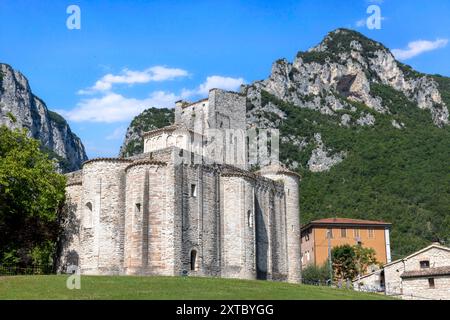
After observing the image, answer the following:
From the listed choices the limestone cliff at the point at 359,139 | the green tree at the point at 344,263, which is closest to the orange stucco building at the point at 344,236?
the limestone cliff at the point at 359,139

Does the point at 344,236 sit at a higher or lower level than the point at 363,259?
higher

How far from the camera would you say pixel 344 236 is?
92250 mm

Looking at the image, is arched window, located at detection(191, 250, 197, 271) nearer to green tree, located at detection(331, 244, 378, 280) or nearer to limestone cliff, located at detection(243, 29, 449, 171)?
green tree, located at detection(331, 244, 378, 280)

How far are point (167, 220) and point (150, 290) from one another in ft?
43.9

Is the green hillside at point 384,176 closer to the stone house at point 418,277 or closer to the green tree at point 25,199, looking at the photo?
the stone house at point 418,277

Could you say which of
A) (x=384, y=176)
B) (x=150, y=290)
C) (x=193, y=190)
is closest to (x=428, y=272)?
(x=193, y=190)

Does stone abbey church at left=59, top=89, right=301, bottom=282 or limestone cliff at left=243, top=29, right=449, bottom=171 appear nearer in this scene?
stone abbey church at left=59, top=89, right=301, bottom=282

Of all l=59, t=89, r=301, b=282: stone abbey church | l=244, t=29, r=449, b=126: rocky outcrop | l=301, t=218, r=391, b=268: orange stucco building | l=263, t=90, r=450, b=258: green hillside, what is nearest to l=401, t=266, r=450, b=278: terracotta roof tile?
l=59, t=89, r=301, b=282: stone abbey church

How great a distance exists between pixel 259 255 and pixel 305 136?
326ft

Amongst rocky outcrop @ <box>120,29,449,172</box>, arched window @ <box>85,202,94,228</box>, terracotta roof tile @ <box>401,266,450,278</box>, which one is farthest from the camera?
rocky outcrop @ <box>120,29,449,172</box>

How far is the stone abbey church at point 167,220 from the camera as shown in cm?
4907

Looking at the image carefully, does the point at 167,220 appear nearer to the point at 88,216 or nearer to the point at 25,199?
the point at 88,216

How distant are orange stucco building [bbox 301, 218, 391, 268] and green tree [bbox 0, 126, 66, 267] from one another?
42568mm

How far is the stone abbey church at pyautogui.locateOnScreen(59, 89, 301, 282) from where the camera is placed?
49.1 m
